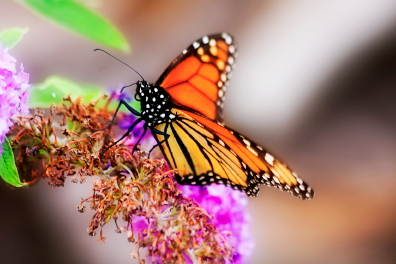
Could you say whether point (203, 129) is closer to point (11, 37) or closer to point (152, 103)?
point (152, 103)

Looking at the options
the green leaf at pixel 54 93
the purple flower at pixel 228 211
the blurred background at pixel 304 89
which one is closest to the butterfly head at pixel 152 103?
the green leaf at pixel 54 93

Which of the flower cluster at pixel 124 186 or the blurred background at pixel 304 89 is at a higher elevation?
the blurred background at pixel 304 89

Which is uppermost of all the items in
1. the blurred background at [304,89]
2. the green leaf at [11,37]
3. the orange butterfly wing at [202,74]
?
the blurred background at [304,89]

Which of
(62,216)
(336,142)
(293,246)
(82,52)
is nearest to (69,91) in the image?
(62,216)

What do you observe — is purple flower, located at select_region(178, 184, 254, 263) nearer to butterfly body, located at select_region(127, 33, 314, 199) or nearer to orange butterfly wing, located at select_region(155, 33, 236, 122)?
butterfly body, located at select_region(127, 33, 314, 199)

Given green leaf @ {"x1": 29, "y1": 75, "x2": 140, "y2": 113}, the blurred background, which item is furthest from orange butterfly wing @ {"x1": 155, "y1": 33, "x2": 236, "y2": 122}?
the blurred background

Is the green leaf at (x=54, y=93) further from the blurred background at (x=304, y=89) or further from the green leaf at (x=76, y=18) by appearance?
the blurred background at (x=304, y=89)

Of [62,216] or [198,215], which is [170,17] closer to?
[62,216]

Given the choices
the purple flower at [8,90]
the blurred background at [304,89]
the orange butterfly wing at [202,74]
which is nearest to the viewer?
the purple flower at [8,90]
